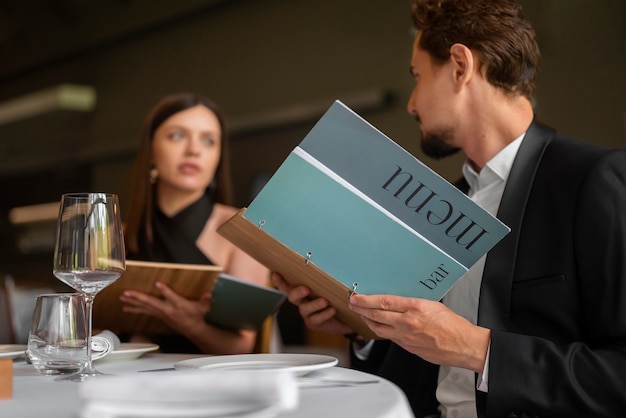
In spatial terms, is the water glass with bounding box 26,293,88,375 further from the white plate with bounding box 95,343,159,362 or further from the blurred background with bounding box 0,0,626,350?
the blurred background with bounding box 0,0,626,350

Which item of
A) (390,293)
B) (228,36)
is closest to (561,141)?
(390,293)

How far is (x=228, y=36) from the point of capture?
4.37 meters

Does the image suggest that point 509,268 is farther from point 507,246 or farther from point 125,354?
point 125,354

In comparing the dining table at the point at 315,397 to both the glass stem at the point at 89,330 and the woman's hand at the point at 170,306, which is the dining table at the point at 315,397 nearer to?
the glass stem at the point at 89,330

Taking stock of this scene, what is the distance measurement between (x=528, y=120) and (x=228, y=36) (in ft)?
10.2

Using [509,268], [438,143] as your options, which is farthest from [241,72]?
[509,268]

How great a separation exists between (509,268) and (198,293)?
2.89ft

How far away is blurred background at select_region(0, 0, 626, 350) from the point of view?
230cm

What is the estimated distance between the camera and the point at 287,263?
4.43ft

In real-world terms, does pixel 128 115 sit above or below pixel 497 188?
above

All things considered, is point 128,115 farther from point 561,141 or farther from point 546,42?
point 561,141

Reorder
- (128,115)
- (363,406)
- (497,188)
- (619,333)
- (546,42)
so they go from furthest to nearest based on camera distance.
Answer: (128,115)
(546,42)
(497,188)
(619,333)
(363,406)

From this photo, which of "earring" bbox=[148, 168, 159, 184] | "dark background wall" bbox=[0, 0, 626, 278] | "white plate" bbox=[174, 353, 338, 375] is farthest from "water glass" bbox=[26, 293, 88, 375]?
"dark background wall" bbox=[0, 0, 626, 278]

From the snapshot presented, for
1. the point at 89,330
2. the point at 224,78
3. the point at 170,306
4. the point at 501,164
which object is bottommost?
the point at 170,306
